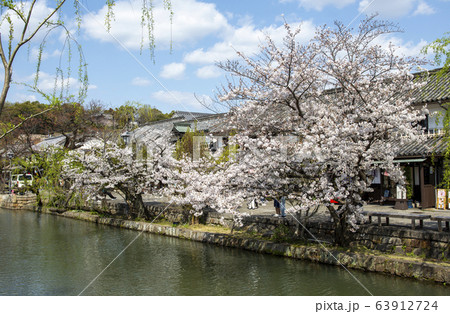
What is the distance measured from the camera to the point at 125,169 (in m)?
17.9

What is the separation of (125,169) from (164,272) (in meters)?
8.42

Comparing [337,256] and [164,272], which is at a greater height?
[337,256]

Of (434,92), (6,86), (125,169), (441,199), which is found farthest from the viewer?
(125,169)

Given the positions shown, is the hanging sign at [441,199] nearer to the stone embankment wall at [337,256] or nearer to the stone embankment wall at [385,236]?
the stone embankment wall at [385,236]

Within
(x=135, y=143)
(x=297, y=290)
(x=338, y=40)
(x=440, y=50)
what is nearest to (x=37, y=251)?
(x=135, y=143)

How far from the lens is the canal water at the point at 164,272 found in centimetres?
879

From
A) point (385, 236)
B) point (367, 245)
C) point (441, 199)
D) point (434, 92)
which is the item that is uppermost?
point (434, 92)

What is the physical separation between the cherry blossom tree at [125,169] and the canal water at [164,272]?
3031mm

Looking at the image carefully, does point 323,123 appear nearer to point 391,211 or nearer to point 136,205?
point 391,211

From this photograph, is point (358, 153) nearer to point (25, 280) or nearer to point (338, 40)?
point (338, 40)

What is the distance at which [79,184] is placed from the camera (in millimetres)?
18625

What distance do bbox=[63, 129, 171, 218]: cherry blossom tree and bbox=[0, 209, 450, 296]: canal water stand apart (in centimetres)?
303

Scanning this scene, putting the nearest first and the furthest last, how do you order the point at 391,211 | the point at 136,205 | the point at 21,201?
the point at 391,211, the point at 136,205, the point at 21,201

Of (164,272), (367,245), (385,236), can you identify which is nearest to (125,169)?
(164,272)
